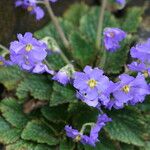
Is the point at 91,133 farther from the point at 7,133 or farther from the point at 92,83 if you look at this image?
the point at 7,133

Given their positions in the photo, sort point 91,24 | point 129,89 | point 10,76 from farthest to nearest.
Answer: point 91,24 < point 10,76 < point 129,89

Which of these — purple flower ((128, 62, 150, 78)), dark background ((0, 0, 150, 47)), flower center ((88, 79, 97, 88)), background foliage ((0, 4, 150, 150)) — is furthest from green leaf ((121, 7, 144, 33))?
flower center ((88, 79, 97, 88))

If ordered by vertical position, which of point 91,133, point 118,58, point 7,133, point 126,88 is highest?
point 118,58

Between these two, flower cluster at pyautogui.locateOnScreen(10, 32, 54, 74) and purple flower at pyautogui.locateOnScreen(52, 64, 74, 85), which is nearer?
flower cluster at pyautogui.locateOnScreen(10, 32, 54, 74)

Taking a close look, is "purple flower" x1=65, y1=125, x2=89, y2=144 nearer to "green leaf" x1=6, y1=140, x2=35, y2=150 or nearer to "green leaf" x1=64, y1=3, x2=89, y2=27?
"green leaf" x1=6, y1=140, x2=35, y2=150

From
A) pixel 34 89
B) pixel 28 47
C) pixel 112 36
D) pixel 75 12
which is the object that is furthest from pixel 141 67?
pixel 75 12

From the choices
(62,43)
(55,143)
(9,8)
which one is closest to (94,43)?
(62,43)

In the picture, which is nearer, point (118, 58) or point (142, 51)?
point (142, 51)
